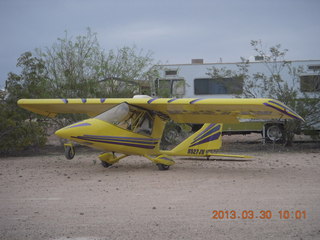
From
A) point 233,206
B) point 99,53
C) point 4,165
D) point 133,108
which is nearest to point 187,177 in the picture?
point 133,108

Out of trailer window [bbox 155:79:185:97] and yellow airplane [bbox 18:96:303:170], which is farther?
trailer window [bbox 155:79:185:97]

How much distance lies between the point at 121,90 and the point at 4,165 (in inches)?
216

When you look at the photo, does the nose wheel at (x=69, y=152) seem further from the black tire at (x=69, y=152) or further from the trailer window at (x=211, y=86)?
the trailer window at (x=211, y=86)

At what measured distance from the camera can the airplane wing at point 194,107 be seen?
9391mm

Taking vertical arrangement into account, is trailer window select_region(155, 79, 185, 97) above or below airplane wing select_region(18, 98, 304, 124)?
above

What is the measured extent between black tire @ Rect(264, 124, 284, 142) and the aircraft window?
26.6ft

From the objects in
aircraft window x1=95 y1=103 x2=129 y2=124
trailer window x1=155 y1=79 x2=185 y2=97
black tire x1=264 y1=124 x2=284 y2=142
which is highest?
trailer window x1=155 y1=79 x2=185 y2=97

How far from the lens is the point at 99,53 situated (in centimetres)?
1595

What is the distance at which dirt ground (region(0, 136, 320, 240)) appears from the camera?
4838 mm

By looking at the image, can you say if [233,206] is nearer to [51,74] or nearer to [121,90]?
[121,90]

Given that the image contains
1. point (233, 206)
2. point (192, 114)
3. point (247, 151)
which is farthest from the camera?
point (247, 151)

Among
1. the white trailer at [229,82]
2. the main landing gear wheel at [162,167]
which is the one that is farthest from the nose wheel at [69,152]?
the white trailer at [229,82]
